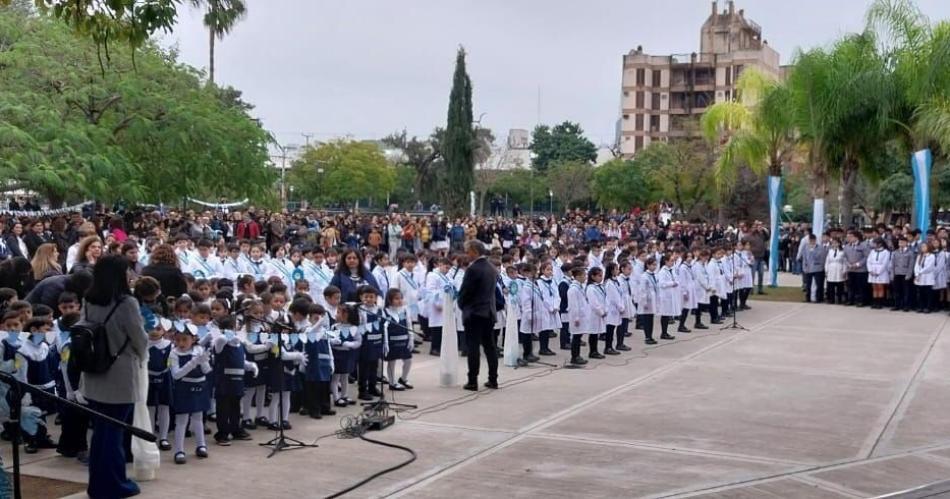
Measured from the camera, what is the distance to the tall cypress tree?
53562mm

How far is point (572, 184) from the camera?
73.8 metres

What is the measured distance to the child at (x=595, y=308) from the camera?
15297 mm

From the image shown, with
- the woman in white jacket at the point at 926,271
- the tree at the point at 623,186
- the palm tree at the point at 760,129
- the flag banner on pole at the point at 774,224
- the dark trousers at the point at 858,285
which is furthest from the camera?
the tree at the point at 623,186

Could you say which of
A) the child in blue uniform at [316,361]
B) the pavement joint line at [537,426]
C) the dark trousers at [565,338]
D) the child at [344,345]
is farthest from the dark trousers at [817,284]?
the child in blue uniform at [316,361]

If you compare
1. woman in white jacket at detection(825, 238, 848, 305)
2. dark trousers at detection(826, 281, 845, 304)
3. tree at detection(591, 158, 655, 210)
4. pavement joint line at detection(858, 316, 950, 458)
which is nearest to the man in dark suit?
pavement joint line at detection(858, 316, 950, 458)

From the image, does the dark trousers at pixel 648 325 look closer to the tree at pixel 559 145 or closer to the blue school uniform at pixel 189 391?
the blue school uniform at pixel 189 391

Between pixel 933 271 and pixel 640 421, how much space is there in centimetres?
1408

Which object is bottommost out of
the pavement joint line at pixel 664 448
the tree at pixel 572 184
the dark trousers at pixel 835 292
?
the pavement joint line at pixel 664 448

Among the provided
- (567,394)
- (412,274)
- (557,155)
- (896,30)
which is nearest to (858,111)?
(896,30)

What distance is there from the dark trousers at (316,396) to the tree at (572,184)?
6286 cm

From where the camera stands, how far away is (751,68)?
33.0 meters

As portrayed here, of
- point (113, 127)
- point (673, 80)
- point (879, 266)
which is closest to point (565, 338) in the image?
point (879, 266)

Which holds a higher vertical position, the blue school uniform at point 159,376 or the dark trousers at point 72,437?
the blue school uniform at point 159,376

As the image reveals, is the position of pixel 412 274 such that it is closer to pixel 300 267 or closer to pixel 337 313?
pixel 300 267
